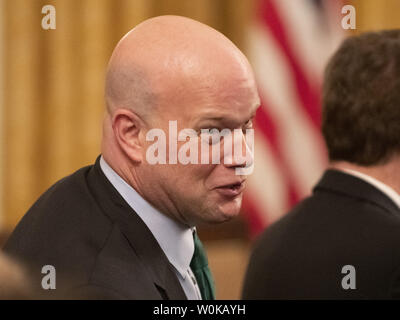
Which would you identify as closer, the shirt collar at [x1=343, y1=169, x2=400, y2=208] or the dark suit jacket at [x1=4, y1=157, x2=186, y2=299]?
the dark suit jacket at [x1=4, y1=157, x2=186, y2=299]

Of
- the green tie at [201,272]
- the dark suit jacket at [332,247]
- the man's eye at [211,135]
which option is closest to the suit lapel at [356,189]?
the dark suit jacket at [332,247]

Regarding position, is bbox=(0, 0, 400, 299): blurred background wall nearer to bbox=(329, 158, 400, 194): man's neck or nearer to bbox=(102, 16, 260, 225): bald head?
bbox=(329, 158, 400, 194): man's neck

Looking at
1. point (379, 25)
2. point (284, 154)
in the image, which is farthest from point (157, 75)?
point (379, 25)

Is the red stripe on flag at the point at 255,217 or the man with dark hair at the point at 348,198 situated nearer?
the man with dark hair at the point at 348,198

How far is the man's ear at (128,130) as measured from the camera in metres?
1.10

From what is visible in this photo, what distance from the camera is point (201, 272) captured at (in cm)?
126

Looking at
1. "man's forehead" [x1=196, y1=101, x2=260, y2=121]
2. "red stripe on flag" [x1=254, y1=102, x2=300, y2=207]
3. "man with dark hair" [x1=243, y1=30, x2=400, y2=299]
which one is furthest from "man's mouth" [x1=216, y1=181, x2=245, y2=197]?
"red stripe on flag" [x1=254, y1=102, x2=300, y2=207]

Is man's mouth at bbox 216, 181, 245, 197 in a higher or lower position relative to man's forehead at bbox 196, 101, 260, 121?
lower

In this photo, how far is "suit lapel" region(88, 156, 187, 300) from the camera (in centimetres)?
108

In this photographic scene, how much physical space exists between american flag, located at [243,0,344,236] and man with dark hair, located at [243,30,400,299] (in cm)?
107

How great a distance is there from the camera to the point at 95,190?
1129mm

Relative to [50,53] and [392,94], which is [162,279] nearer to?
[392,94]

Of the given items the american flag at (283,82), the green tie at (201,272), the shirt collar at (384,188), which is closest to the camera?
the green tie at (201,272)

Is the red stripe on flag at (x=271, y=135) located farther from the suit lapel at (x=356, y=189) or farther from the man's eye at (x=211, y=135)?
the man's eye at (x=211, y=135)
